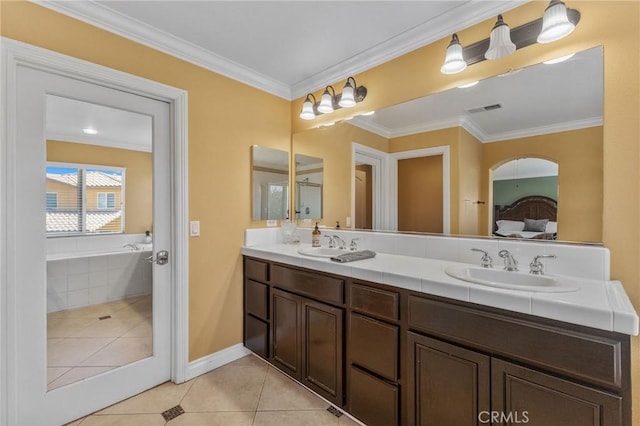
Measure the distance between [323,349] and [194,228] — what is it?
51.3 inches

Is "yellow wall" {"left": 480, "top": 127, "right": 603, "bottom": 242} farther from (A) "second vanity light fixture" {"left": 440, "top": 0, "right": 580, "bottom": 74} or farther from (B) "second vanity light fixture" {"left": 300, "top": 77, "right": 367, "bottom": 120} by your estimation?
(B) "second vanity light fixture" {"left": 300, "top": 77, "right": 367, "bottom": 120}

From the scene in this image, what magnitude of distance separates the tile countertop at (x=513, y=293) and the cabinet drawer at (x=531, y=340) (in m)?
0.05

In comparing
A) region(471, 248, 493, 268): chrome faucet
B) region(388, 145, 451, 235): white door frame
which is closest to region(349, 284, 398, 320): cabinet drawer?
region(471, 248, 493, 268): chrome faucet

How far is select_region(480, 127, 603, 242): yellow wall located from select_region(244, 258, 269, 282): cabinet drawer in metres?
1.89

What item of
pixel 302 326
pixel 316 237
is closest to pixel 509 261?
pixel 302 326

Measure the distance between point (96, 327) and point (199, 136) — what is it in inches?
59.1

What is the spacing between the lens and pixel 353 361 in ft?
5.21

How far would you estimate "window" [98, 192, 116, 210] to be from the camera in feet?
5.94

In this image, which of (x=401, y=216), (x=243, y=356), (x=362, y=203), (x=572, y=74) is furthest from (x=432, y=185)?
(x=243, y=356)

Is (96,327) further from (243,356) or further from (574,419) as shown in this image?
(574,419)

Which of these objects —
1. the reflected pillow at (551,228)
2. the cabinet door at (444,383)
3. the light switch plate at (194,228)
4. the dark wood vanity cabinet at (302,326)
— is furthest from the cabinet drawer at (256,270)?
the reflected pillow at (551,228)

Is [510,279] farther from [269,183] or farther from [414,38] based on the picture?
[269,183]

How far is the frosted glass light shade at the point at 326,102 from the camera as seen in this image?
2326mm

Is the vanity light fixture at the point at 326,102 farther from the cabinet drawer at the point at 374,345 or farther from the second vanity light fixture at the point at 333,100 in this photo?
the cabinet drawer at the point at 374,345
